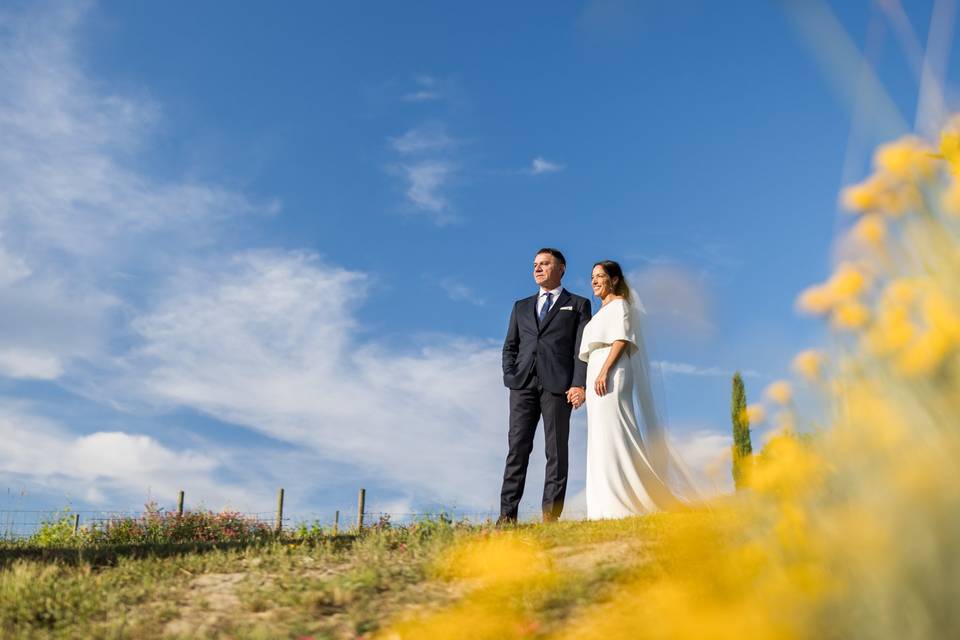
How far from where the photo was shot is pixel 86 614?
226 inches

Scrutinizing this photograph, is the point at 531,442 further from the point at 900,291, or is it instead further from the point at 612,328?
the point at 900,291

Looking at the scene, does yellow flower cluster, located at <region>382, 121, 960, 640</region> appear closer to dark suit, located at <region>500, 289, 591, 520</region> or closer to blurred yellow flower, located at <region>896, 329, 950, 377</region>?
blurred yellow flower, located at <region>896, 329, 950, 377</region>

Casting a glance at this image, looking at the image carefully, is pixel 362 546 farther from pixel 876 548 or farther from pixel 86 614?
pixel 876 548

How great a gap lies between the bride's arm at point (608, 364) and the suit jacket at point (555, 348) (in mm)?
326

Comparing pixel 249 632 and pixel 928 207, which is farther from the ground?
pixel 928 207

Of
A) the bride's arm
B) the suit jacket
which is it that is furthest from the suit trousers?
the bride's arm

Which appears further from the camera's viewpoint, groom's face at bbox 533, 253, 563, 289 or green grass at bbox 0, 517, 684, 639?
groom's face at bbox 533, 253, 563, 289

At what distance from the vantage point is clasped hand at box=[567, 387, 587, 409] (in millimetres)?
9273

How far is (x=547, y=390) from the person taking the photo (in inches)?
371

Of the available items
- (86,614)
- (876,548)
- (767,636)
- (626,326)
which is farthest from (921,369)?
(626,326)

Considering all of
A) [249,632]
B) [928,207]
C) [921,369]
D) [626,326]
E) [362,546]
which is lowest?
[249,632]

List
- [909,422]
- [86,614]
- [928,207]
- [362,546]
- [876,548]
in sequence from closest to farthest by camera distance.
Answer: [876,548]
[909,422]
[928,207]
[86,614]
[362,546]

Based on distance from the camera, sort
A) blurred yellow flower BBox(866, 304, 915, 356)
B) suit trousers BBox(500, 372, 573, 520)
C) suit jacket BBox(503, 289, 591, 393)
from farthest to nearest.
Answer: suit jacket BBox(503, 289, 591, 393) < suit trousers BBox(500, 372, 573, 520) < blurred yellow flower BBox(866, 304, 915, 356)

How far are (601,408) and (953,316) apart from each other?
6.22 meters
